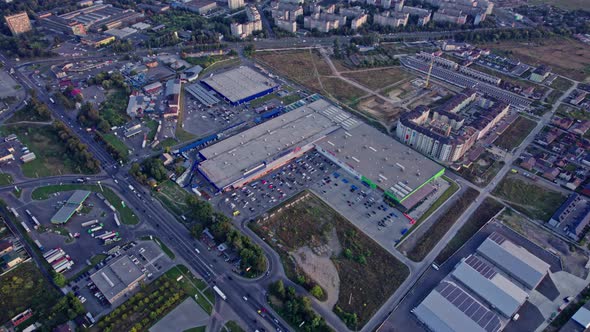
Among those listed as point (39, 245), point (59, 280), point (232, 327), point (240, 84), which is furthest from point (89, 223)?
point (240, 84)

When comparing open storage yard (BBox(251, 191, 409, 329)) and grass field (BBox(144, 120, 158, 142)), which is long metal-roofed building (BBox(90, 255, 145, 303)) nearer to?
open storage yard (BBox(251, 191, 409, 329))

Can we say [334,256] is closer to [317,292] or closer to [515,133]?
[317,292]

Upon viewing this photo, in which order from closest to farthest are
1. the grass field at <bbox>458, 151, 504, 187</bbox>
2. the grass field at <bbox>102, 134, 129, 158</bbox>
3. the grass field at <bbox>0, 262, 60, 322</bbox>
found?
the grass field at <bbox>0, 262, 60, 322</bbox>, the grass field at <bbox>458, 151, 504, 187</bbox>, the grass field at <bbox>102, 134, 129, 158</bbox>

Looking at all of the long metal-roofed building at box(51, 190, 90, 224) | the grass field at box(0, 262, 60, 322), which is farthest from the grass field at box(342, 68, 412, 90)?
the grass field at box(0, 262, 60, 322)

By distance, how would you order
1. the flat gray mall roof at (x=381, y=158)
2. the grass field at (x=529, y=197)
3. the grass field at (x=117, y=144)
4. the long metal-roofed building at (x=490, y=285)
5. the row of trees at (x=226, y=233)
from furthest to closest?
the grass field at (x=117, y=144) < the flat gray mall roof at (x=381, y=158) < the grass field at (x=529, y=197) < the row of trees at (x=226, y=233) < the long metal-roofed building at (x=490, y=285)

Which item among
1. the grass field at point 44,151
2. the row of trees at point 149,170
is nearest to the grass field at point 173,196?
the row of trees at point 149,170

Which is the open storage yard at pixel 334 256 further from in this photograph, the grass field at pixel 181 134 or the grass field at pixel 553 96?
the grass field at pixel 553 96

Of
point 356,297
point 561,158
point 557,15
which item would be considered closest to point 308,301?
point 356,297
